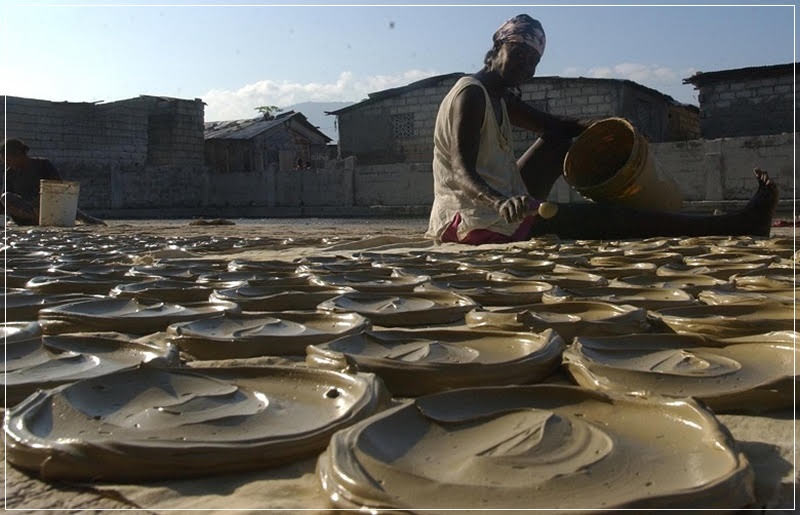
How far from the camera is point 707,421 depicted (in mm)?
856

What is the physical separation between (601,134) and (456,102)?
1.31 m

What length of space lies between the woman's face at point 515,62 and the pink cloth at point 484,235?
3.12ft

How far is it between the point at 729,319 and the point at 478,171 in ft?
10.9

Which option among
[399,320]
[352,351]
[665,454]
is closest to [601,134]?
[399,320]

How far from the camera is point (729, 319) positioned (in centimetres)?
154

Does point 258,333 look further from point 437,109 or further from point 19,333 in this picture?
point 437,109

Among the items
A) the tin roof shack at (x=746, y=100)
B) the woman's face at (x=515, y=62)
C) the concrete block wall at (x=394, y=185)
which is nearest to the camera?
the woman's face at (x=515, y=62)

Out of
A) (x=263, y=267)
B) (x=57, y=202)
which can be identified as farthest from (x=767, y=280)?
(x=57, y=202)

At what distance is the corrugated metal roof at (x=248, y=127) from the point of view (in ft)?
88.6

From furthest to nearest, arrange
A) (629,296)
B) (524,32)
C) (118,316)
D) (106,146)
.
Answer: (106,146) → (524,32) → (629,296) → (118,316)

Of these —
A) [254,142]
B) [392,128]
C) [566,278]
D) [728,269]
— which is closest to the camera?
[566,278]

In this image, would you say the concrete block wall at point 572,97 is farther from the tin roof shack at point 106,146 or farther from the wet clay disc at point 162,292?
the wet clay disc at point 162,292


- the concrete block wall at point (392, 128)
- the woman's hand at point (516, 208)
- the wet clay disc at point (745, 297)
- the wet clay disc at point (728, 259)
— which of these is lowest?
the wet clay disc at point (745, 297)

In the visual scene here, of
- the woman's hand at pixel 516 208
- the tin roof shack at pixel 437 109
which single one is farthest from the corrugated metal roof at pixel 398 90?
the woman's hand at pixel 516 208
